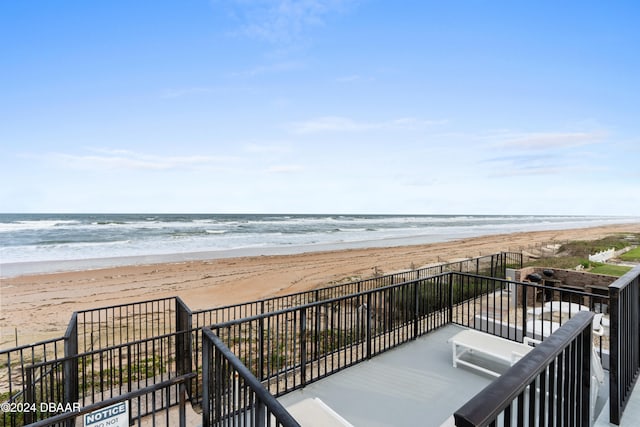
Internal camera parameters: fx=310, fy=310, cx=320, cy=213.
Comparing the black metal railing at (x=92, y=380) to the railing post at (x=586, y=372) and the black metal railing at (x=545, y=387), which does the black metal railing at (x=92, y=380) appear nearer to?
the black metal railing at (x=545, y=387)

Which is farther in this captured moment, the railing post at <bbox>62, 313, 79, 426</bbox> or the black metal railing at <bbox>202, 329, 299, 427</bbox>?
the railing post at <bbox>62, 313, 79, 426</bbox>

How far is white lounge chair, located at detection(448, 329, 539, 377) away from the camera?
155 inches

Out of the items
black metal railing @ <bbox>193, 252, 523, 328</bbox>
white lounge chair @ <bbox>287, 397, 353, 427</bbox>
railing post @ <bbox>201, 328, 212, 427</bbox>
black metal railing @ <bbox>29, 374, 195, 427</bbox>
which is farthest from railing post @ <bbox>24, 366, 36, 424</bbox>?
black metal railing @ <bbox>193, 252, 523, 328</bbox>

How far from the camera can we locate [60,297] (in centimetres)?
1185

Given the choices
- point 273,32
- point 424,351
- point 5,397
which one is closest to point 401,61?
point 273,32

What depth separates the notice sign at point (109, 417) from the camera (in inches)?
100.0

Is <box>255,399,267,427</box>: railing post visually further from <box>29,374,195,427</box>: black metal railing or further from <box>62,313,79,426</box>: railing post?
<box>62,313,79,426</box>: railing post

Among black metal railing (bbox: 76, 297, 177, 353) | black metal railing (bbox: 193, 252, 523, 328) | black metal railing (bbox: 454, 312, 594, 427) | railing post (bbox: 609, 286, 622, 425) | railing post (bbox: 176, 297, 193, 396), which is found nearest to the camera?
black metal railing (bbox: 454, 312, 594, 427)

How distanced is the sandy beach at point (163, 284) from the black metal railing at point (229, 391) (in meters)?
8.78

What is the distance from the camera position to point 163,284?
13.6m

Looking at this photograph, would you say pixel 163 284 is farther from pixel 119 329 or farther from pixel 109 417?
pixel 109 417

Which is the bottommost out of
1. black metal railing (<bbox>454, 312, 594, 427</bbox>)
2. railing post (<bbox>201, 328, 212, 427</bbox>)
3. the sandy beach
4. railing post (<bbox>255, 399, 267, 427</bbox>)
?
the sandy beach

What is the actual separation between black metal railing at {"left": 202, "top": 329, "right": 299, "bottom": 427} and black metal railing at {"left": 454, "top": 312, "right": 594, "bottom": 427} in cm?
70

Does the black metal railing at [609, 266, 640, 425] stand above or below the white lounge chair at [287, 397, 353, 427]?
above
